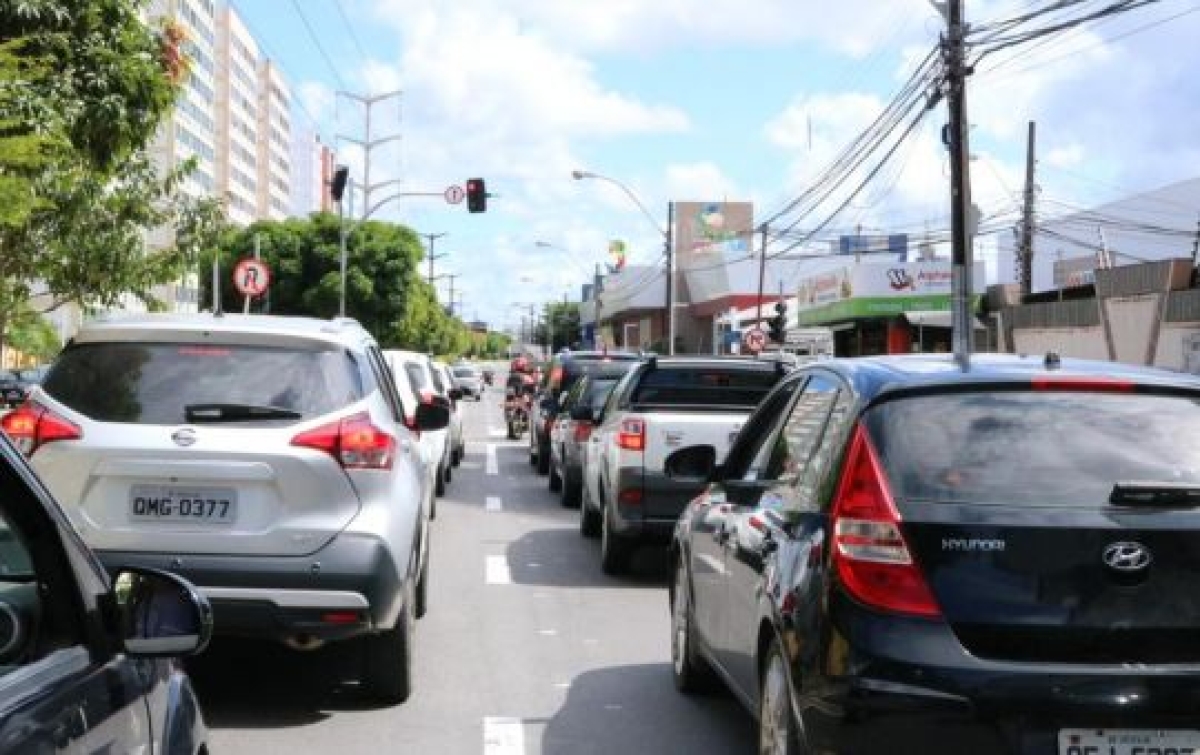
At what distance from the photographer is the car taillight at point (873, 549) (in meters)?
4.34

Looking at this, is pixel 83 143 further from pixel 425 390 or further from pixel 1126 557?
pixel 1126 557

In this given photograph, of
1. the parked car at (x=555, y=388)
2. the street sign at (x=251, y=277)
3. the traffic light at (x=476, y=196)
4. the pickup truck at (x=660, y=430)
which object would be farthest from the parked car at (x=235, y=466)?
the traffic light at (x=476, y=196)

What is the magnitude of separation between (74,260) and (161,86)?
5.14m

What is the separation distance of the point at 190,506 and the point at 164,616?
342 centimetres

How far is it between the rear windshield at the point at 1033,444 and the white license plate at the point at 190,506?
2.96 meters

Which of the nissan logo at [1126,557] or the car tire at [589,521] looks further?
the car tire at [589,521]

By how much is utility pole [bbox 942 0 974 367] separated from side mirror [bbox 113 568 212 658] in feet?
58.8

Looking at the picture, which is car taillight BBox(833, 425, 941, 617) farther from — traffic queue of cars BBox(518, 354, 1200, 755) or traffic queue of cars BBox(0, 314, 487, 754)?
traffic queue of cars BBox(0, 314, 487, 754)

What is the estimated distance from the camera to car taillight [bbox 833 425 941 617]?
434 centimetres

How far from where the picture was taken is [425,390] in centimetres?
1712

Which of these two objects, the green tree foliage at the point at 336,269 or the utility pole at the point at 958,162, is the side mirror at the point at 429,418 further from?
the green tree foliage at the point at 336,269

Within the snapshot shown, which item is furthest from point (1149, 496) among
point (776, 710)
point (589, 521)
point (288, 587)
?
point (589, 521)

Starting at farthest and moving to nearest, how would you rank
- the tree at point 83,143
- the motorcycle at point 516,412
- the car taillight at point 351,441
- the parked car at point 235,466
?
the motorcycle at point 516,412 → the tree at point 83,143 → the car taillight at point 351,441 → the parked car at point 235,466

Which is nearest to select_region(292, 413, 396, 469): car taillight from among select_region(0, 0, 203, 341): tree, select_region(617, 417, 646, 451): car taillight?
select_region(0, 0, 203, 341): tree
